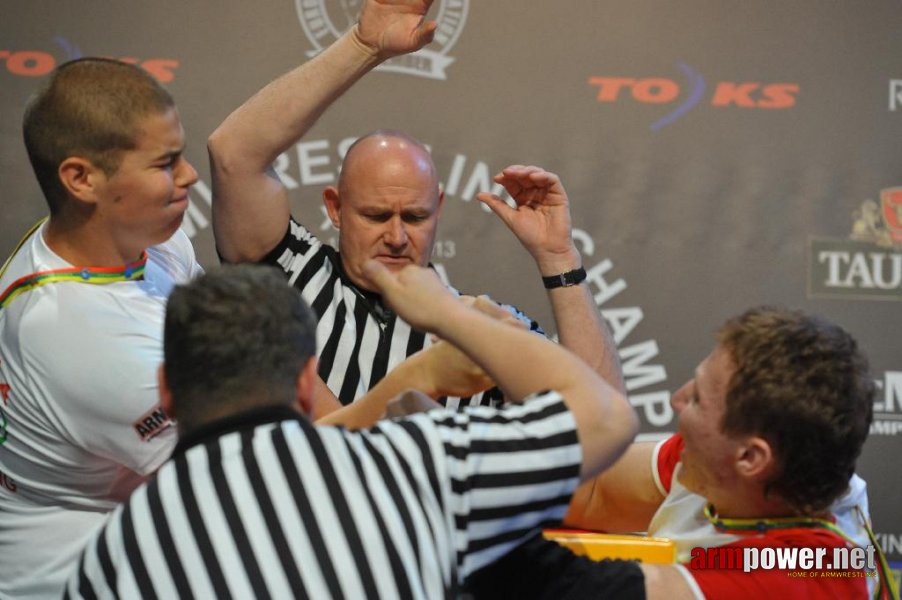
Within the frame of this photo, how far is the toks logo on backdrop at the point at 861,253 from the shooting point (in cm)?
344

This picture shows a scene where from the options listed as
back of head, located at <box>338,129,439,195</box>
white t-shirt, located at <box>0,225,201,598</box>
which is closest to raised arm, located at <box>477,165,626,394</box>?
back of head, located at <box>338,129,439,195</box>

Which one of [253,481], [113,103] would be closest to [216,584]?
[253,481]

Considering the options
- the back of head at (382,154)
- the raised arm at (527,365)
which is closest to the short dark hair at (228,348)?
the raised arm at (527,365)

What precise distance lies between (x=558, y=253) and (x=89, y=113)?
1.00 metres

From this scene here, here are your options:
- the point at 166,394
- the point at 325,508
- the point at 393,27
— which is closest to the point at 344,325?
the point at 393,27

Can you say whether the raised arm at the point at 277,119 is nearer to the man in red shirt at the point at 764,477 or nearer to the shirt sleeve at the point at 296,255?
the shirt sleeve at the point at 296,255

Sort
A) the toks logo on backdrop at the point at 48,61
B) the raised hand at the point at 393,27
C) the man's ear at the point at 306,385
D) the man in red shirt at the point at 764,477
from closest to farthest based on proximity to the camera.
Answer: the man's ear at the point at 306,385, the man in red shirt at the point at 764,477, the raised hand at the point at 393,27, the toks logo on backdrop at the point at 48,61

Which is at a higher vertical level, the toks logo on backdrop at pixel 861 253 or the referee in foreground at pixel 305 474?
the referee in foreground at pixel 305 474

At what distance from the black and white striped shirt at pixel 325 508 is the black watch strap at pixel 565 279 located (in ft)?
3.23

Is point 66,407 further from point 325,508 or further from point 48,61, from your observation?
point 48,61

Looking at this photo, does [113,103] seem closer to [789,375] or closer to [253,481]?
[253,481]

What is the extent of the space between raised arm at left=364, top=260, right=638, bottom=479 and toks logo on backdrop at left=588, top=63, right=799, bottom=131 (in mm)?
2229

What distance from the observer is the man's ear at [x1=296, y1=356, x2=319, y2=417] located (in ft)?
4.04

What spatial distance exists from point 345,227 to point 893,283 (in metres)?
1.98
